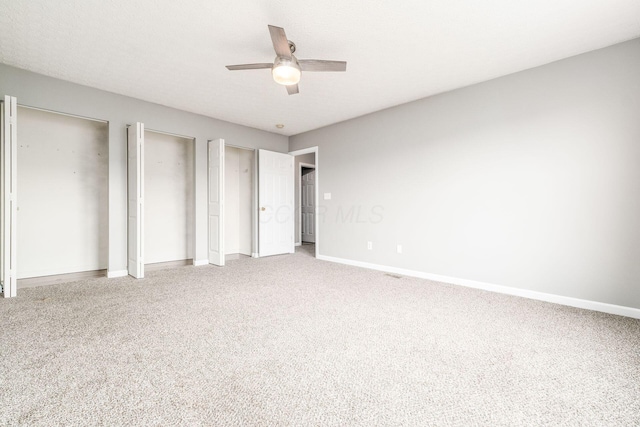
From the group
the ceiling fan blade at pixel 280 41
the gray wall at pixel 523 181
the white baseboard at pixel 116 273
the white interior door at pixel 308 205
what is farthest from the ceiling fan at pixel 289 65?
the white interior door at pixel 308 205

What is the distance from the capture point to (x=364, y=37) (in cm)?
259

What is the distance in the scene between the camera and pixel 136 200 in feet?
12.4

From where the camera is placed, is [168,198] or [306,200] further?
[306,200]

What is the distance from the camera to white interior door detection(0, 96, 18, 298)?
9.67 feet

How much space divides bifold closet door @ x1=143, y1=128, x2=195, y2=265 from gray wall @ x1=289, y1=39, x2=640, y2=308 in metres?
3.33

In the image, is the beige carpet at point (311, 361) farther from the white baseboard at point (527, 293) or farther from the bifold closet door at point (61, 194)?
the bifold closet door at point (61, 194)

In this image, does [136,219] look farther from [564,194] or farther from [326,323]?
[564,194]

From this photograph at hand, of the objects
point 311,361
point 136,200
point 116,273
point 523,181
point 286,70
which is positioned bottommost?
point 311,361

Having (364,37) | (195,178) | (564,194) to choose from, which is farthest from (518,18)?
(195,178)

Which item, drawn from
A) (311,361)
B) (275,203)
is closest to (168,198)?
(275,203)

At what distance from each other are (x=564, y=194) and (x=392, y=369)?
2.71 m

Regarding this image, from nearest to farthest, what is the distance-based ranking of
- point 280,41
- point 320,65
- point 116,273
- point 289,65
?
1. point 280,41
2. point 289,65
3. point 320,65
4. point 116,273

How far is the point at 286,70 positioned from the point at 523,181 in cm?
287

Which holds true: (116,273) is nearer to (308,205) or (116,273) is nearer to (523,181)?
(308,205)
